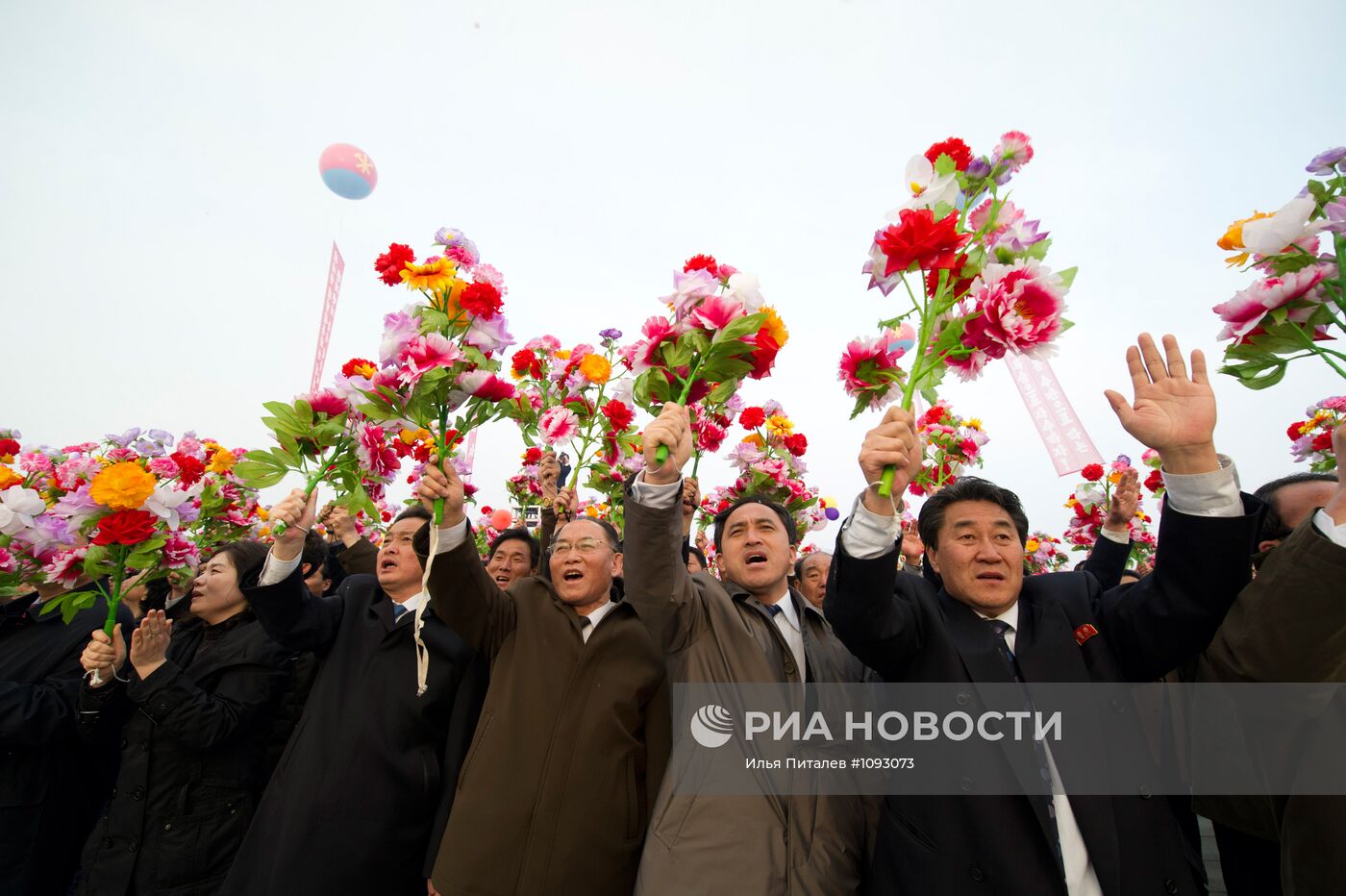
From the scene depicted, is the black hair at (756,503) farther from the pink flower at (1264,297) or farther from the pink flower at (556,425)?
the pink flower at (1264,297)

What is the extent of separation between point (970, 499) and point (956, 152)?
141 cm

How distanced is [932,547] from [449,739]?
2548 millimetres

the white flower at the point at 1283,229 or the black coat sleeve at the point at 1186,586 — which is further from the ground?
the white flower at the point at 1283,229

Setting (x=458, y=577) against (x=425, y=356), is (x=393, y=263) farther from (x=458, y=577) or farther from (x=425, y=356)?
(x=458, y=577)

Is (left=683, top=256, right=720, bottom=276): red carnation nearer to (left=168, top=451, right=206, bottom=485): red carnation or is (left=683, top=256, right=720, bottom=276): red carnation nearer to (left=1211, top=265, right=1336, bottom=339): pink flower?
(left=1211, top=265, right=1336, bottom=339): pink flower

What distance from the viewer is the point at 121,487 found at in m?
3.05

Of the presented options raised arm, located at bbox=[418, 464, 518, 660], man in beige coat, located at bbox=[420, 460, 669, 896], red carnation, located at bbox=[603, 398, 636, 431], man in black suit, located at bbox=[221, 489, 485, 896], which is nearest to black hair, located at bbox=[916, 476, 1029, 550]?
man in beige coat, located at bbox=[420, 460, 669, 896]

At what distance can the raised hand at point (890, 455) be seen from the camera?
210 cm

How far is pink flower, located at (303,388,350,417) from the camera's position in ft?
10.2

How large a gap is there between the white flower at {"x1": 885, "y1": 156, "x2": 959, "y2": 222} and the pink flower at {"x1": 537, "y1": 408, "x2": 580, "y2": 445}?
2737mm

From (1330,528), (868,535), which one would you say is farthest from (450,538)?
(1330,528)

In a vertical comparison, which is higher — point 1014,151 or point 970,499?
point 1014,151

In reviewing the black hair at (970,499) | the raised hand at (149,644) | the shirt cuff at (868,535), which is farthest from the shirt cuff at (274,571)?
the black hair at (970,499)

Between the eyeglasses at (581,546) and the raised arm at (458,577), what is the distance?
15.5 inches
